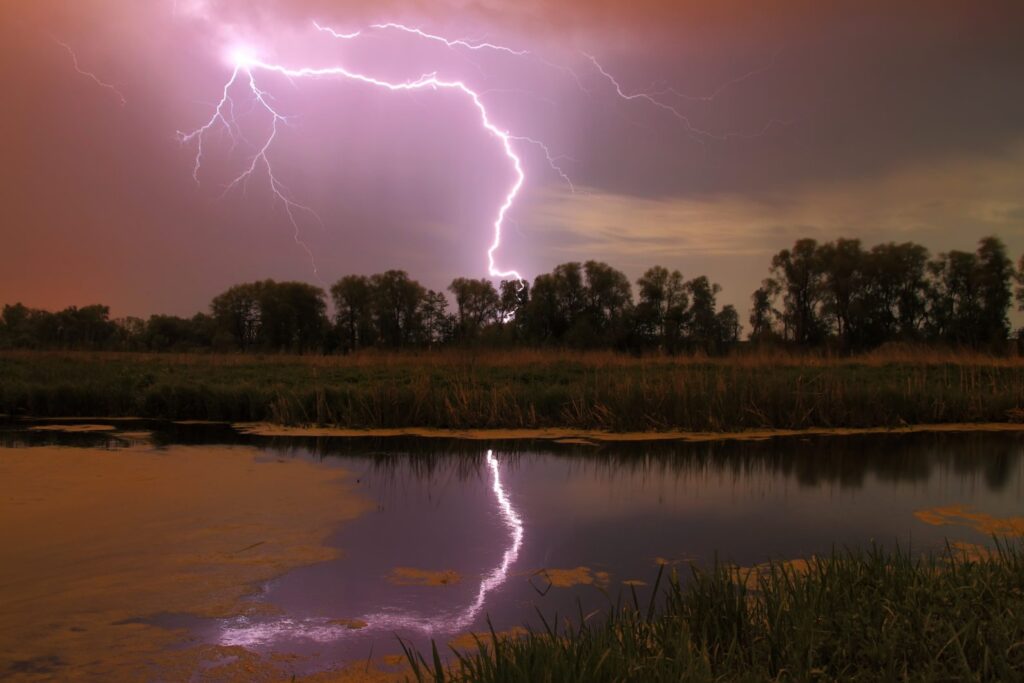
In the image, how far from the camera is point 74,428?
12539 millimetres

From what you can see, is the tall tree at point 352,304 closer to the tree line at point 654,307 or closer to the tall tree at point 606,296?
the tree line at point 654,307

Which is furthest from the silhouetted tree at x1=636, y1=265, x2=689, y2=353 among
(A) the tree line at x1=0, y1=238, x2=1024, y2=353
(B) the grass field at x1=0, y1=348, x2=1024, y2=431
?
(B) the grass field at x1=0, y1=348, x2=1024, y2=431

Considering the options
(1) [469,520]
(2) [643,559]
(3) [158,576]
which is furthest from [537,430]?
(3) [158,576]

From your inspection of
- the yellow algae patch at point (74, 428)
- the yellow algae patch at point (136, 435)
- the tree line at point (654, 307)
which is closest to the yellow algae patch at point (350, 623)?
the yellow algae patch at point (136, 435)

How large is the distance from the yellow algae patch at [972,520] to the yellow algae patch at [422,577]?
13.9ft

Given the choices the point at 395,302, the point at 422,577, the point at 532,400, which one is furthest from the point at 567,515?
the point at 395,302

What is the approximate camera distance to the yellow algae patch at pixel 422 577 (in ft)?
16.0

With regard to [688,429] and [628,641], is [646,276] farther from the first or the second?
[628,641]

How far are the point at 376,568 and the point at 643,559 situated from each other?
190 cm

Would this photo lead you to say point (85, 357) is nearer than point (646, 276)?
Yes

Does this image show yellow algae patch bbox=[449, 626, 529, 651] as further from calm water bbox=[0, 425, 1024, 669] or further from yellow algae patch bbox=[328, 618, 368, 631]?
yellow algae patch bbox=[328, 618, 368, 631]

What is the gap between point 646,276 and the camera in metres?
48.2

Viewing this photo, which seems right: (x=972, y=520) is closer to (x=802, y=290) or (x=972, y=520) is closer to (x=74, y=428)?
(x=74, y=428)

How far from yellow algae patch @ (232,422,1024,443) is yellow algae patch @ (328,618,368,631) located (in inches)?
290
